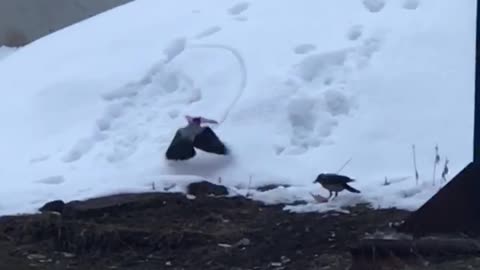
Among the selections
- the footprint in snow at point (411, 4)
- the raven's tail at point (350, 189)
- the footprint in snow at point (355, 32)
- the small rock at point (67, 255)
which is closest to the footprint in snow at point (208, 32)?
the footprint in snow at point (355, 32)

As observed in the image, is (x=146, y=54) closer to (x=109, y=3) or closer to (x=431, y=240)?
(x=431, y=240)

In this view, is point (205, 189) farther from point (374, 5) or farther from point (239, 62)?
point (374, 5)

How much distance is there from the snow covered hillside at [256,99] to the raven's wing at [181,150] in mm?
49

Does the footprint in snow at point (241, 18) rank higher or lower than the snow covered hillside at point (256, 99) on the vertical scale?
higher

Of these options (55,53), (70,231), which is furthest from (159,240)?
(55,53)

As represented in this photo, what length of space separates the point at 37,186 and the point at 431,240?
2.44 meters

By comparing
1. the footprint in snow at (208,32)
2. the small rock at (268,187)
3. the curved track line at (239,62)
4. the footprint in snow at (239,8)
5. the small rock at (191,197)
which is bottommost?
the small rock at (191,197)

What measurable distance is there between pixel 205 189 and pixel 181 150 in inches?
17.1

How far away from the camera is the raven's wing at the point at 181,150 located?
264 inches

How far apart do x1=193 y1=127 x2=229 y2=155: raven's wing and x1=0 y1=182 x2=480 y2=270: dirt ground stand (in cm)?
54

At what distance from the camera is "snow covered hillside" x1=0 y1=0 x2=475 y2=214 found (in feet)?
21.5

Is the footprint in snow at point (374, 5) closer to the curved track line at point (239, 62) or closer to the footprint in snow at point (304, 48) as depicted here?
the footprint in snow at point (304, 48)

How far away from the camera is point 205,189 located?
637 centimetres

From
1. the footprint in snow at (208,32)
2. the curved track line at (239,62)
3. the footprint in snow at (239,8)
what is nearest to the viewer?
the curved track line at (239,62)
